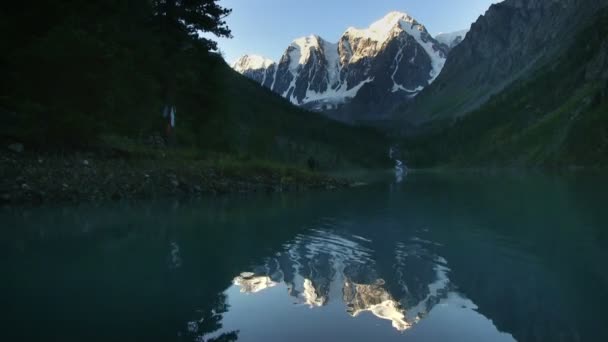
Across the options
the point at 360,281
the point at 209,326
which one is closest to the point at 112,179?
the point at 360,281

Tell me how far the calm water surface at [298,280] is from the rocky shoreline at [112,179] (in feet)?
15.3

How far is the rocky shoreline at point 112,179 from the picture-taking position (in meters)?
24.6

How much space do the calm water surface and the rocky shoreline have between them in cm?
467

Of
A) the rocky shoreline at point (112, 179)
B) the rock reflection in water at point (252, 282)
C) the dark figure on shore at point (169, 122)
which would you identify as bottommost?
the rock reflection in water at point (252, 282)

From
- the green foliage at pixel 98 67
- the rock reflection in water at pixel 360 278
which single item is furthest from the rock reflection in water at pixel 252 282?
the green foliage at pixel 98 67

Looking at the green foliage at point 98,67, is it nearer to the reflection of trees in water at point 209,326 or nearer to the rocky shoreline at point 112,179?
the rocky shoreline at point 112,179

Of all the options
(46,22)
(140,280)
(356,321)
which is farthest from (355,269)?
(46,22)

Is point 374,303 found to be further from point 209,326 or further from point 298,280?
point 209,326

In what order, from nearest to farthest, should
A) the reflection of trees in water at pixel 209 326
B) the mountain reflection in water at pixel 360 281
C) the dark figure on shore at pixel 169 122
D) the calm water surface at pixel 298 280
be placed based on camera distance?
1. the reflection of trees in water at pixel 209 326
2. the calm water surface at pixel 298 280
3. the mountain reflection in water at pixel 360 281
4. the dark figure on shore at pixel 169 122

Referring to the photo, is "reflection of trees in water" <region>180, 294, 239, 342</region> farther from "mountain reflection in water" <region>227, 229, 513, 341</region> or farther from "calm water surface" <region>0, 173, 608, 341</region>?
"mountain reflection in water" <region>227, 229, 513, 341</region>

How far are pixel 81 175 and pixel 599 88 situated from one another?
182 m

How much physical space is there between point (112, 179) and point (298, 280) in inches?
818

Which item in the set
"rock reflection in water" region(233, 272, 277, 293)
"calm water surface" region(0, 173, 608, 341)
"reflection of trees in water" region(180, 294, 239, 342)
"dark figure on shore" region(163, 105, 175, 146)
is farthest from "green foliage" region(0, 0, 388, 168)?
"reflection of trees in water" region(180, 294, 239, 342)

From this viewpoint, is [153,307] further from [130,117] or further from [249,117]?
[249,117]
